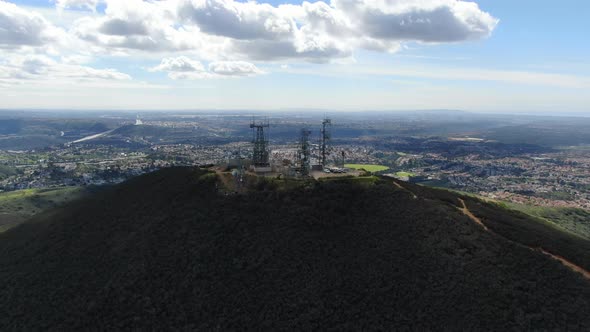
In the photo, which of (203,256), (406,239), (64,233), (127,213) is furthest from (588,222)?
(64,233)

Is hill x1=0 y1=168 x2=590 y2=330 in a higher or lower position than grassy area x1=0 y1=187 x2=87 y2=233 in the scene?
higher

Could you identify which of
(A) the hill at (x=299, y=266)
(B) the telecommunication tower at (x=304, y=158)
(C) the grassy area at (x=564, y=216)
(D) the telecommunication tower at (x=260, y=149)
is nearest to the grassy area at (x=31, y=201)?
(A) the hill at (x=299, y=266)

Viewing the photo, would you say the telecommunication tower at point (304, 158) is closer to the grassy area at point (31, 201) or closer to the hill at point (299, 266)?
the hill at point (299, 266)

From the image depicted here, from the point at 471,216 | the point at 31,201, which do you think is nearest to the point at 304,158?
the point at 471,216

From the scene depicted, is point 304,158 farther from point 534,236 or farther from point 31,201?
point 31,201

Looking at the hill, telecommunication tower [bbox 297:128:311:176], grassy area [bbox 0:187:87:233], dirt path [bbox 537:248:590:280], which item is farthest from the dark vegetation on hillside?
grassy area [bbox 0:187:87:233]

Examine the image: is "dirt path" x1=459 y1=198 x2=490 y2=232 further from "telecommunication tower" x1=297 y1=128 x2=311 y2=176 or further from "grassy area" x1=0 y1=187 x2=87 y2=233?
"grassy area" x1=0 y1=187 x2=87 y2=233
